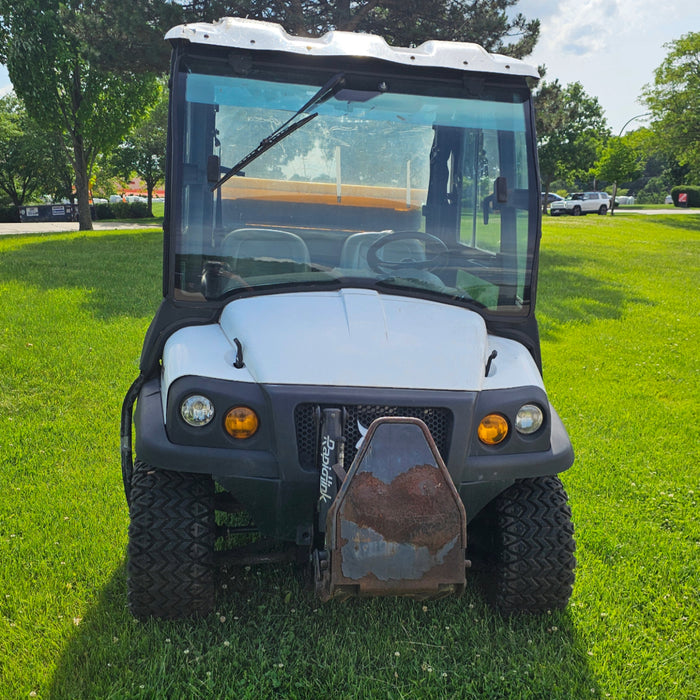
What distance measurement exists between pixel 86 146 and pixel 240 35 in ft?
74.9

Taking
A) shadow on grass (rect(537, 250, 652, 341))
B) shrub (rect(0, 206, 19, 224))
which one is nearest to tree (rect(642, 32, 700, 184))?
shadow on grass (rect(537, 250, 652, 341))

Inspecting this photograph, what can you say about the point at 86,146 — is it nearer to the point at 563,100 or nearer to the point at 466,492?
the point at 563,100

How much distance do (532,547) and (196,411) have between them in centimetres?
139

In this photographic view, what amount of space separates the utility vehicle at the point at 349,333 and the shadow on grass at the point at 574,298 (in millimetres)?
5659

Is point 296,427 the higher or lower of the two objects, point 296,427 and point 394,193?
the lower

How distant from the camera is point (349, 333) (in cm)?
248

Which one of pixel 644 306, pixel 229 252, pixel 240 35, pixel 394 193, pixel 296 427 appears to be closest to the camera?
pixel 296 427

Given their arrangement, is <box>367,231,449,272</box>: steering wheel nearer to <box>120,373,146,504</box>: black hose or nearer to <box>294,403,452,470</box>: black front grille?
<box>294,403,452,470</box>: black front grille

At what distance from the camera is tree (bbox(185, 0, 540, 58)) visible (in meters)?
12.4

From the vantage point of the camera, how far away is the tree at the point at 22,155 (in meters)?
39.2

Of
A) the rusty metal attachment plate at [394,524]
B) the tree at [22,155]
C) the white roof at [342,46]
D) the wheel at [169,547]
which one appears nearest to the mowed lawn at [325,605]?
the wheel at [169,547]

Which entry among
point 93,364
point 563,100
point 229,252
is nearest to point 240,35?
point 229,252

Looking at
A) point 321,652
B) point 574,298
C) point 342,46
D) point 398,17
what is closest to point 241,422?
point 321,652

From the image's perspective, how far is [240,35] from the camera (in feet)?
8.86
